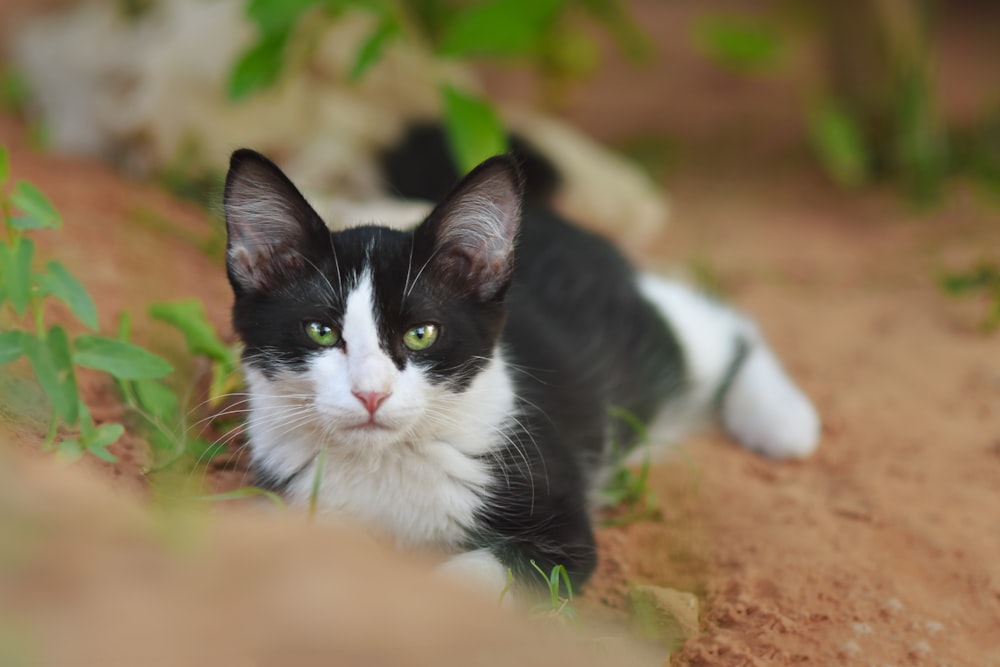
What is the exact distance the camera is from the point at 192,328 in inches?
107

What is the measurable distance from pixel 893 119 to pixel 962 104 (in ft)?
4.26

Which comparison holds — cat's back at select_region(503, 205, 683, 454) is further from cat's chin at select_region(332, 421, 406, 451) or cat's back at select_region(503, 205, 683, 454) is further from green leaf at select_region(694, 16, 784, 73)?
green leaf at select_region(694, 16, 784, 73)

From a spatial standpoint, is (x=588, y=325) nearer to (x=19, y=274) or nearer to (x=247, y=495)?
(x=247, y=495)

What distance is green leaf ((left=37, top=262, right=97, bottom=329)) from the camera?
2129mm

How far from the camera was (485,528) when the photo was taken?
2.22 metres

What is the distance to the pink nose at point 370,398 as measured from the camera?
6.49 ft

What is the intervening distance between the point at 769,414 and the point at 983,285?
1.37 metres

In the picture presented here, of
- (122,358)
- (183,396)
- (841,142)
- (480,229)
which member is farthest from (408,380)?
(841,142)

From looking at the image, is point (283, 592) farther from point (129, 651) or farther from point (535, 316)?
point (535, 316)

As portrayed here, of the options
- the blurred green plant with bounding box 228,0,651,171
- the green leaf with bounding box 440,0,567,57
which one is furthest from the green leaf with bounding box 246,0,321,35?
the green leaf with bounding box 440,0,567,57

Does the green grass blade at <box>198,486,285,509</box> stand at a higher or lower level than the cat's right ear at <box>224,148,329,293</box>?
lower

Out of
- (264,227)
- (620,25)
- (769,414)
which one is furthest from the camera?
(620,25)

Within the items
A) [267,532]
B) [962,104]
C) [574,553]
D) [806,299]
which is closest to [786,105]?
[962,104]

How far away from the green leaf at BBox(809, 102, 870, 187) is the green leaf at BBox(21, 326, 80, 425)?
13.2 feet
